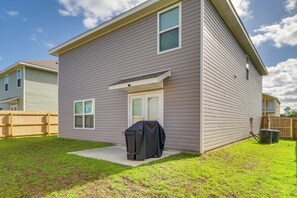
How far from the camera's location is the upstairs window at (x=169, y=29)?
6.77 m

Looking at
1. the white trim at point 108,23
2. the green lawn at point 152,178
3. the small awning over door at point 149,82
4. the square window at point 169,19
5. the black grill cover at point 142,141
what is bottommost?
the green lawn at point 152,178

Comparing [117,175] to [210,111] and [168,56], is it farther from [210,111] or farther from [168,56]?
[168,56]

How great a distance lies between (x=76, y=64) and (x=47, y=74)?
29.0 ft

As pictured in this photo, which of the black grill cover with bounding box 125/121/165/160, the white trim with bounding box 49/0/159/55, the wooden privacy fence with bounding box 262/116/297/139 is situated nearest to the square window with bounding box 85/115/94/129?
the white trim with bounding box 49/0/159/55

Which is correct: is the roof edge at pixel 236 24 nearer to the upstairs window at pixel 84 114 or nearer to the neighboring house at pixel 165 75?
the neighboring house at pixel 165 75

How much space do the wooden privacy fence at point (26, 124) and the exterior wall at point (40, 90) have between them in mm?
4089

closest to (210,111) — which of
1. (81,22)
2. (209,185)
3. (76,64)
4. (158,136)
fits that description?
(158,136)

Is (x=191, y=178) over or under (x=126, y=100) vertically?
under

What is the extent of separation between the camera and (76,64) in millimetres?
10867

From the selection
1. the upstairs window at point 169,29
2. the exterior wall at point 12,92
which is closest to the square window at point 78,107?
the upstairs window at point 169,29

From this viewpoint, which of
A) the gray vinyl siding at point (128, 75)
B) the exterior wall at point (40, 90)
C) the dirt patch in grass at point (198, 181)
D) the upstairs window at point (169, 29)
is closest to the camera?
the dirt patch in grass at point (198, 181)

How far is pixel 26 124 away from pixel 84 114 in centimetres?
543

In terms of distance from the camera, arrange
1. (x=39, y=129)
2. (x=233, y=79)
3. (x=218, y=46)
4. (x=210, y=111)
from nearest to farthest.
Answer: (x=210, y=111)
(x=218, y=46)
(x=233, y=79)
(x=39, y=129)

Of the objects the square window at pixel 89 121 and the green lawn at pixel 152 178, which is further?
the square window at pixel 89 121
